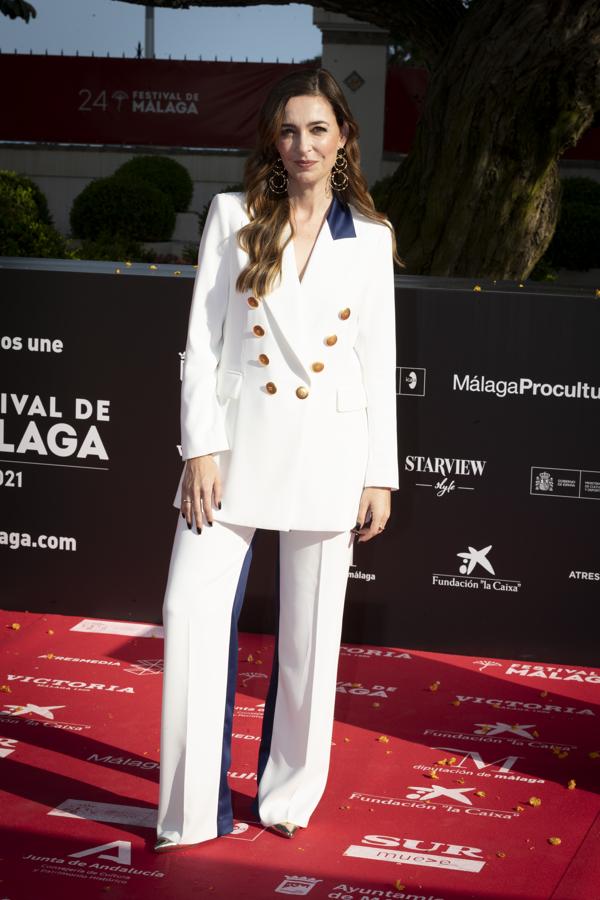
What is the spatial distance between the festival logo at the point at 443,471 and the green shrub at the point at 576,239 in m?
11.5

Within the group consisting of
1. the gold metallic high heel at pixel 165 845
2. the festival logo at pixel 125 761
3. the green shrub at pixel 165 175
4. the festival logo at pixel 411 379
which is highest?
the green shrub at pixel 165 175

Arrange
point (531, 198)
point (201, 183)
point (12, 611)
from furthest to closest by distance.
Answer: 1. point (201, 183)
2. point (531, 198)
3. point (12, 611)

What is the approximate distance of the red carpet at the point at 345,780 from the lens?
3.22 m

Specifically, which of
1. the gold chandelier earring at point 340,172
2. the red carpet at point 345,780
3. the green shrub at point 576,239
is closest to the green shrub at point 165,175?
the green shrub at point 576,239

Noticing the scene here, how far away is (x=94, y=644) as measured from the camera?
5141mm

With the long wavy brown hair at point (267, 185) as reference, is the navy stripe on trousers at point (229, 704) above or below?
below

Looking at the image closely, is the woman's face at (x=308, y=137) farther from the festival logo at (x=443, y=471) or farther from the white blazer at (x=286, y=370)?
the festival logo at (x=443, y=471)

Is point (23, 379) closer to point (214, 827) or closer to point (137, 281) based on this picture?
point (137, 281)

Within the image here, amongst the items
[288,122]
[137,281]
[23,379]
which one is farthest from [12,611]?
[288,122]

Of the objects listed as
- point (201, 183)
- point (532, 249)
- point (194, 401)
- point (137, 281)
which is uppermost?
point (201, 183)

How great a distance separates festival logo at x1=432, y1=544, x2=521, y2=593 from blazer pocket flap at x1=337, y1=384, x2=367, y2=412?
1.94m

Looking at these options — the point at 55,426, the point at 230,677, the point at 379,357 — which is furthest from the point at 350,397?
the point at 55,426

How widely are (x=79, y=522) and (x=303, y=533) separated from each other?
2269mm

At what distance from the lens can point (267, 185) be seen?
3.24 metres
